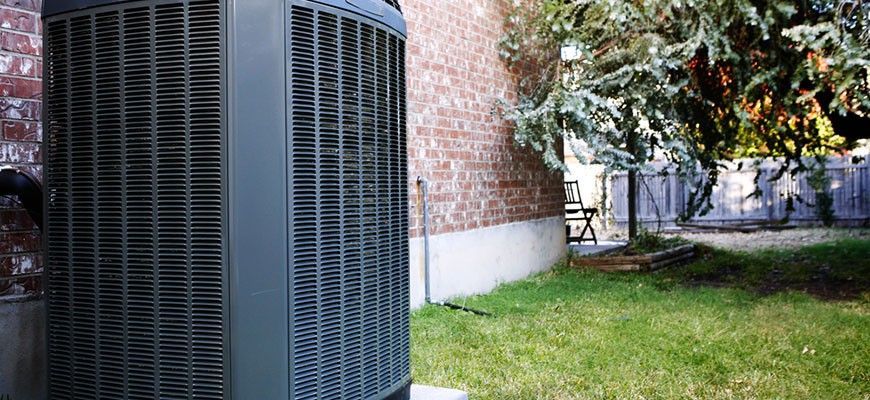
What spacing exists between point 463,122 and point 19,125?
462 centimetres

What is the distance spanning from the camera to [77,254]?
6.72ft

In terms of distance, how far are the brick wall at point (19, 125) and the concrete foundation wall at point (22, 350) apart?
0.26 ft

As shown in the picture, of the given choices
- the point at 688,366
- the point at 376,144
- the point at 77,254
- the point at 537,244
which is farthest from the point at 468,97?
the point at 77,254

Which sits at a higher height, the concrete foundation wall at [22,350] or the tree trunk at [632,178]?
the tree trunk at [632,178]

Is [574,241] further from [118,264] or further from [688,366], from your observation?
[118,264]

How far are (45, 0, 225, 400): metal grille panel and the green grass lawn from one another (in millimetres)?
2166

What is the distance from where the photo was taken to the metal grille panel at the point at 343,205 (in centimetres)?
203

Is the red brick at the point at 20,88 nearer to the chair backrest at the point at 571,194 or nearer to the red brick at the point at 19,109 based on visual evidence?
the red brick at the point at 19,109

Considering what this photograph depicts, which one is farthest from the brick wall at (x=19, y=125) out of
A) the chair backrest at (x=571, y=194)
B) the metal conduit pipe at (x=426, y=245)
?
the chair backrest at (x=571, y=194)

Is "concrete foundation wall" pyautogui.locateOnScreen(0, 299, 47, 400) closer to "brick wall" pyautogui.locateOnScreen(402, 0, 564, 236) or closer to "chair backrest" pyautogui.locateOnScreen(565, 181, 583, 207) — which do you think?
"brick wall" pyautogui.locateOnScreen(402, 0, 564, 236)

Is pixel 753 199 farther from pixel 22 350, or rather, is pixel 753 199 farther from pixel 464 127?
pixel 22 350

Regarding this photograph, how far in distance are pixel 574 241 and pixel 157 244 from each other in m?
10.7

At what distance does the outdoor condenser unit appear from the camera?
6.23ft

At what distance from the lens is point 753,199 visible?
18.0m
